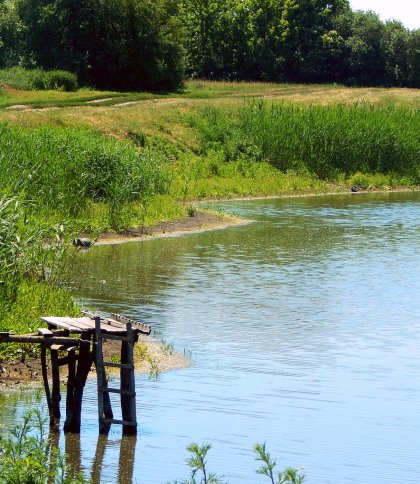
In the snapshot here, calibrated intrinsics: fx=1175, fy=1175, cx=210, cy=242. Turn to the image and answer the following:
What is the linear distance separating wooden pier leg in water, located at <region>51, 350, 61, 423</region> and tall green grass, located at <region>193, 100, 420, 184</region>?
30430 mm

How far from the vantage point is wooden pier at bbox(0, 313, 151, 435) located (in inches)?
425

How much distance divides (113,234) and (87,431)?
14523mm

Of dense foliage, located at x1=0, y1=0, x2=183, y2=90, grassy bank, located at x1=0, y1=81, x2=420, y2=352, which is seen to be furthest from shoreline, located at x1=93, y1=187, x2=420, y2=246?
dense foliage, located at x1=0, y1=0, x2=183, y2=90

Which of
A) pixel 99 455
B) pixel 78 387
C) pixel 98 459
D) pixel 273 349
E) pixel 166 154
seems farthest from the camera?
pixel 166 154

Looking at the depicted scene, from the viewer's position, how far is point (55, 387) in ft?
36.5

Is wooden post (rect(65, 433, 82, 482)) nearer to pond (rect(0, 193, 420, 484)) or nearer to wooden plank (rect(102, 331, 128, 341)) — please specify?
pond (rect(0, 193, 420, 484))

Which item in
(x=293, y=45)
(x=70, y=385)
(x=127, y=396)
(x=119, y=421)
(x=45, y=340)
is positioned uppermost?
(x=293, y=45)

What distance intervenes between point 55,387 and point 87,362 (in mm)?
425

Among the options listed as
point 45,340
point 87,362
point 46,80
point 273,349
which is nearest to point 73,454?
point 87,362

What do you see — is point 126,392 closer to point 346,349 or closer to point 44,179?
point 346,349

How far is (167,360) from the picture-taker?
47.2 feet

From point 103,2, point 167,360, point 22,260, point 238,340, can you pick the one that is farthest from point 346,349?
point 103,2

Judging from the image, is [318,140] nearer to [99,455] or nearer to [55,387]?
[55,387]

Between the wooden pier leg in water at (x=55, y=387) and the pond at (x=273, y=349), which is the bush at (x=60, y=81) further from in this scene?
the wooden pier leg in water at (x=55, y=387)
